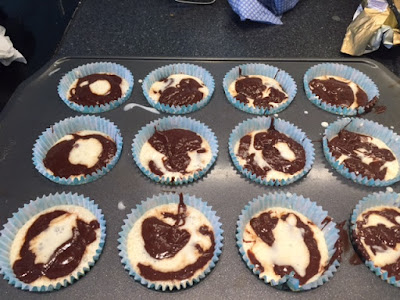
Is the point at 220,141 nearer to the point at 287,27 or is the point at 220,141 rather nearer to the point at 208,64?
the point at 208,64

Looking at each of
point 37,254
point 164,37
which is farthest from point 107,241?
point 164,37

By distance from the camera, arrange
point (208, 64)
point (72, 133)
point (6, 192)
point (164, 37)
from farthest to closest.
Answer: point (164, 37) → point (208, 64) → point (72, 133) → point (6, 192)

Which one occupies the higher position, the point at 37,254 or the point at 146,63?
the point at 146,63

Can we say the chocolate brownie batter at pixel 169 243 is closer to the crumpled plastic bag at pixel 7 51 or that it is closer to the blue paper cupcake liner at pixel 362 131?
the blue paper cupcake liner at pixel 362 131

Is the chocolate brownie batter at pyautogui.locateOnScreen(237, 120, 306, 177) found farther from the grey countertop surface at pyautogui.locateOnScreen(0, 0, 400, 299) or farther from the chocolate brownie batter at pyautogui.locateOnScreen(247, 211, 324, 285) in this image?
the chocolate brownie batter at pyautogui.locateOnScreen(247, 211, 324, 285)

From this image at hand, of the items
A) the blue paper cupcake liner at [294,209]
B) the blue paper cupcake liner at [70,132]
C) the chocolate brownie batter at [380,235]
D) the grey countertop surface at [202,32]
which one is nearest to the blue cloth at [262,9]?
the grey countertop surface at [202,32]

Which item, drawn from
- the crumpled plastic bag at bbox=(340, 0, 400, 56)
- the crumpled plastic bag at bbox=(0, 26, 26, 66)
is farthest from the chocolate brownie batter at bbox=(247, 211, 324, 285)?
the crumpled plastic bag at bbox=(0, 26, 26, 66)
